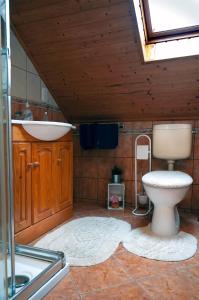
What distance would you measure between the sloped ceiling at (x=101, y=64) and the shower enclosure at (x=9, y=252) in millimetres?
878

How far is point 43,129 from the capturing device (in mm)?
1648

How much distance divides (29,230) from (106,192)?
122 centimetres

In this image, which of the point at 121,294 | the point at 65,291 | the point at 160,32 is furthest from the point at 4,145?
the point at 160,32

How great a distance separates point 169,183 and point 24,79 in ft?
4.85

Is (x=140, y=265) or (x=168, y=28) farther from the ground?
(x=168, y=28)

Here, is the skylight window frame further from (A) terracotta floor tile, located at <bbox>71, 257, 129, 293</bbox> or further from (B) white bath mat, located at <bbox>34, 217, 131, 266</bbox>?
→ (A) terracotta floor tile, located at <bbox>71, 257, 129, 293</bbox>

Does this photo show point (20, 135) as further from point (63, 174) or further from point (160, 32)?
point (160, 32)

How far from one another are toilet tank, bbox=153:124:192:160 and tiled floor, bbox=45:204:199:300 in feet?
3.03

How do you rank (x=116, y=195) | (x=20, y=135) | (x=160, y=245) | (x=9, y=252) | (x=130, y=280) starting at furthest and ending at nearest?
(x=116, y=195) < (x=160, y=245) < (x=20, y=135) < (x=130, y=280) < (x=9, y=252)

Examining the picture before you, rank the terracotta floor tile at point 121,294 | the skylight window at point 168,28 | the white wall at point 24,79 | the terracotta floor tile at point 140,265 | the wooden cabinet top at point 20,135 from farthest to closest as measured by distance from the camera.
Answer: the white wall at point 24,79
the skylight window at point 168,28
the wooden cabinet top at point 20,135
the terracotta floor tile at point 140,265
the terracotta floor tile at point 121,294

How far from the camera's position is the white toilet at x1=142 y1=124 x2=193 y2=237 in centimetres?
174

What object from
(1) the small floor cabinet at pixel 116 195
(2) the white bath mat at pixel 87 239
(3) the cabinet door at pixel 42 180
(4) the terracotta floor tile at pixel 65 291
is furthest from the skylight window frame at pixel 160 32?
(4) the terracotta floor tile at pixel 65 291

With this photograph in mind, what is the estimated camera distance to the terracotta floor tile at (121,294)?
3.82 ft

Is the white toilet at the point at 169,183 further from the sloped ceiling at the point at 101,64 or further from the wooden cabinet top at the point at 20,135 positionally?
the wooden cabinet top at the point at 20,135
